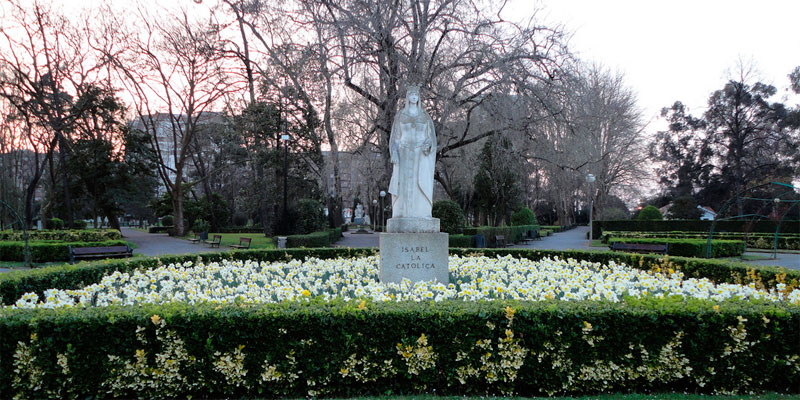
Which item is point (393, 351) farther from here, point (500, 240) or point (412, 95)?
point (500, 240)

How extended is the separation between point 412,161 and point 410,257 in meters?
1.80

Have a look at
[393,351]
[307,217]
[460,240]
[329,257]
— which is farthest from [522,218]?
[393,351]

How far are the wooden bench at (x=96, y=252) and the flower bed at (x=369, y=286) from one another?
586cm

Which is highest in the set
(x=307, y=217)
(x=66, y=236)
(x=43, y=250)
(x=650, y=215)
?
(x=650, y=215)

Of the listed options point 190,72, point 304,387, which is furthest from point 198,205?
point 304,387

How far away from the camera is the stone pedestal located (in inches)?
306

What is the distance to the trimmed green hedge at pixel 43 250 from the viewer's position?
16.1 m

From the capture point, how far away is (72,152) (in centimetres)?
2759

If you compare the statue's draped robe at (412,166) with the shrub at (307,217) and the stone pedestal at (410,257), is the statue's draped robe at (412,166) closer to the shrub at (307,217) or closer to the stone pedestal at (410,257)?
the stone pedestal at (410,257)

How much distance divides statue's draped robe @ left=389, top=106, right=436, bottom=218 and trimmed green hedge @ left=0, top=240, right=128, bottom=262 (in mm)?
13009

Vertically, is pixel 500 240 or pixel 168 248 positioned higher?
pixel 500 240

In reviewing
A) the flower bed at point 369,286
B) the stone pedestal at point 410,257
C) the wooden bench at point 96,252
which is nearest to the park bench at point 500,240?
the flower bed at point 369,286

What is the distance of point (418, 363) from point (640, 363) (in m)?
2.22

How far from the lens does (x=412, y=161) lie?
8148mm
